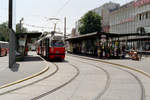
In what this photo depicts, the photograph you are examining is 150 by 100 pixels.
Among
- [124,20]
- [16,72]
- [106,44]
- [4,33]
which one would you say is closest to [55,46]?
[106,44]

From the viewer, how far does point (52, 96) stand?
650cm

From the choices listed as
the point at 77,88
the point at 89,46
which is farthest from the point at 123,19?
the point at 77,88

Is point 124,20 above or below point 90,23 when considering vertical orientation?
above

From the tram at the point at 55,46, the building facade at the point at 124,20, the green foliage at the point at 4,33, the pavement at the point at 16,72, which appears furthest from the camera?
the green foliage at the point at 4,33

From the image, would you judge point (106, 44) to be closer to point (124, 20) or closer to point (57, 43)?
point (57, 43)

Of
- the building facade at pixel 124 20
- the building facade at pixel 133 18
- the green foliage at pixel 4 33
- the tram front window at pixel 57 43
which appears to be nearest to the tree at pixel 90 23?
the building facade at pixel 124 20

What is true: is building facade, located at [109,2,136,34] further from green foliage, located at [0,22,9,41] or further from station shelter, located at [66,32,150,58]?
green foliage, located at [0,22,9,41]

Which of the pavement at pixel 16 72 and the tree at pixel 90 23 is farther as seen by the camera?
the tree at pixel 90 23

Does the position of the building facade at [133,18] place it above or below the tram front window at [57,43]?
above

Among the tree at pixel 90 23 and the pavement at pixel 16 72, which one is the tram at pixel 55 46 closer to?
the pavement at pixel 16 72

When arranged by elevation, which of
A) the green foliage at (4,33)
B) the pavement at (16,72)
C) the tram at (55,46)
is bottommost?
the pavement at (16,72)

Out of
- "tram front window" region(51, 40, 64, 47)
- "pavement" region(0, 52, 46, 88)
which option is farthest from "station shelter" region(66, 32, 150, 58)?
"pavement" region(0, 52, 46, 88)

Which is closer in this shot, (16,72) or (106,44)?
(16,72)

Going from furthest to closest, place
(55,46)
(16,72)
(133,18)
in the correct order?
(133,18)
(55,46)
(16,72)
